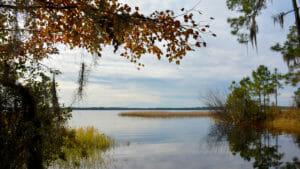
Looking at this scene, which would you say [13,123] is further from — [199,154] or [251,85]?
[251,85]

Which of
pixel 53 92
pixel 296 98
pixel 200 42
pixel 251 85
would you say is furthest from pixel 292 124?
pixel 53 92

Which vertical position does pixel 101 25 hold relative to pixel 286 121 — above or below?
above

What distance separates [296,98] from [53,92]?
21506 millimetres

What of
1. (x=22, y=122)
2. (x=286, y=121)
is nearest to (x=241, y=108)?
(x=286, y=121)

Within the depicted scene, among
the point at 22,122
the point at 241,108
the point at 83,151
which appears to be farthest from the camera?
the point at 241,108

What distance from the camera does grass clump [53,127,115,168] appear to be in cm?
618

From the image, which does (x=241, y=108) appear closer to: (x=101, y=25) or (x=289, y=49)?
(x=289, y=49)

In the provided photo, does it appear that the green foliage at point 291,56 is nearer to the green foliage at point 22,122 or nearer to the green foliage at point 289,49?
the green foliage at point 289,49

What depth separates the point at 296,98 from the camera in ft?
64.3

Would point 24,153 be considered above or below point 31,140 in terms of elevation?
below

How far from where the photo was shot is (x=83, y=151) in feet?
28.0

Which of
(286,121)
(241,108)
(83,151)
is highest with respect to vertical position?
(241,108)

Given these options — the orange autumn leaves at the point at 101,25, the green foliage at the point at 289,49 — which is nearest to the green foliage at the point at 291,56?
the green foliage at the point at 289,49

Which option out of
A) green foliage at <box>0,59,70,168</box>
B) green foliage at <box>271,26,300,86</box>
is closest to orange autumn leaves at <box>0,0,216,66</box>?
green foliage at <box>0,59,70,168</box>
